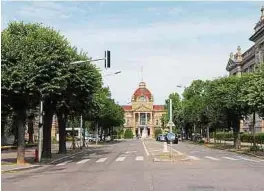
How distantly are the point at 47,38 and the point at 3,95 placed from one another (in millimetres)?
4295

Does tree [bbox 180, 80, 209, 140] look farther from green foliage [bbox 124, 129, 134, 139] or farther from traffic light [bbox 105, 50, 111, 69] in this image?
green foliage [bbox 124, 129, 134, 139]

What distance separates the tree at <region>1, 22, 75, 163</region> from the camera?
27844mm

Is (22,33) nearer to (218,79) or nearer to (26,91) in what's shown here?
(26,91)

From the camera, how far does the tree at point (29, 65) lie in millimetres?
27844

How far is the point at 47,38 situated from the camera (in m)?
29.9

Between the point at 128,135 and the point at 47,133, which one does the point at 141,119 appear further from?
the point at 47,133

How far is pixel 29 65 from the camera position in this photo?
1100 inches

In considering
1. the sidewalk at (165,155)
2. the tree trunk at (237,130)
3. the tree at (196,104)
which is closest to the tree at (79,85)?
the sidewalk at (165,155)

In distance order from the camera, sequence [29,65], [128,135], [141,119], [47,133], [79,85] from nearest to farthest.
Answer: [29,65]
[79,85]
[47,133]
[128,135]
[141,119]

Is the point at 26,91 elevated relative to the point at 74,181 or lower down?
elevated

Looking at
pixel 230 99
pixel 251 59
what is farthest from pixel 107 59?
pixel 251 59

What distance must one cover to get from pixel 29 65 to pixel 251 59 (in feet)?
300

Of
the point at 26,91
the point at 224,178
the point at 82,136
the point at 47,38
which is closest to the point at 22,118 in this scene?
the point at 26,91

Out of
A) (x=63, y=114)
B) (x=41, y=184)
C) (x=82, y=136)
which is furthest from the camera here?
(x=82, y=136)
